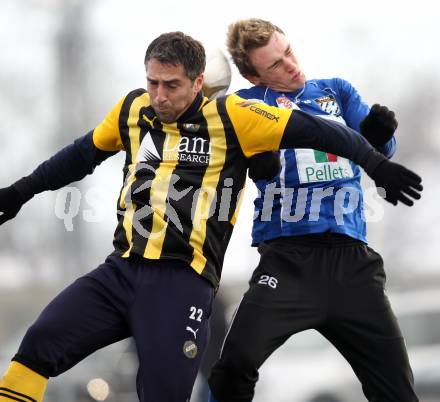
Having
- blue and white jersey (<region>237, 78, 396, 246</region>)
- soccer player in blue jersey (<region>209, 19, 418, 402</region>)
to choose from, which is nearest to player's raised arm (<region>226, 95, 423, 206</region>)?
soccer player in blue jersey (<region>209, 19, 418, 402</region>)

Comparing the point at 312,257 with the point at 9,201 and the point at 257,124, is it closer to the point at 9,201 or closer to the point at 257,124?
the point at 257,124

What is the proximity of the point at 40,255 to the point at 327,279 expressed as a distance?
15.5 metres

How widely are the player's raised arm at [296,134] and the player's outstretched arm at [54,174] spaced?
0.75 m

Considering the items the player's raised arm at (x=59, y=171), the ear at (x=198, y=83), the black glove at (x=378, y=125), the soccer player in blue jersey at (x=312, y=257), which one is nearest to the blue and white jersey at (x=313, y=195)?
the soccer player in blue jersey at (x=312, y=257)

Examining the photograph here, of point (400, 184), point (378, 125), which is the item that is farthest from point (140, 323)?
point (378, 125)

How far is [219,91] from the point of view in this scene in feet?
20.7

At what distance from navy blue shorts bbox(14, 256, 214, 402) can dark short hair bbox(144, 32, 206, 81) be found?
34.4 inches

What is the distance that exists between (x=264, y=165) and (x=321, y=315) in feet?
2.61

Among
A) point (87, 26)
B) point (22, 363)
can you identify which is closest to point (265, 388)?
point (22, 363)

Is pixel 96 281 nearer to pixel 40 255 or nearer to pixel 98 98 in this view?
pixel 98 98

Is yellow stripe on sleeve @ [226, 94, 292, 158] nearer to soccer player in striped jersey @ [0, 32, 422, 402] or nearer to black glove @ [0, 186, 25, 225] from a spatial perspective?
soccer player in striped jersey @ [0, 32, 422, 402]

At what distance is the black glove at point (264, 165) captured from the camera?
5559mm

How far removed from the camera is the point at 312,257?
19.4 ft

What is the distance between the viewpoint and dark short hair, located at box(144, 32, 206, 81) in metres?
5.52
